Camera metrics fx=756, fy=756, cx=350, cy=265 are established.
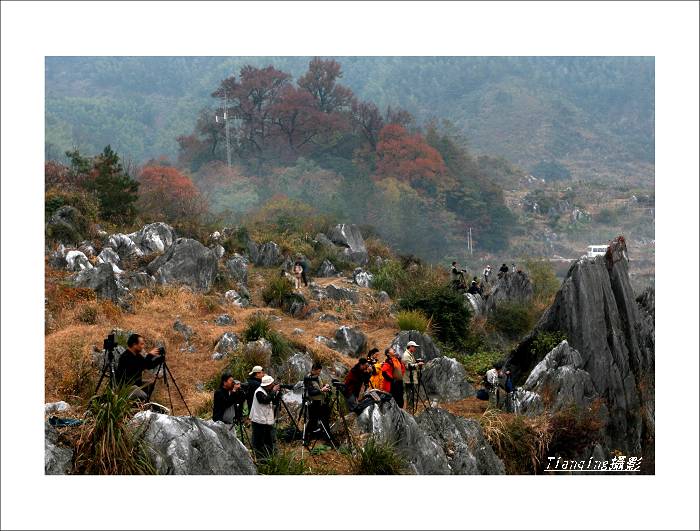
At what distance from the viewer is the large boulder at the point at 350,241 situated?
813 inches

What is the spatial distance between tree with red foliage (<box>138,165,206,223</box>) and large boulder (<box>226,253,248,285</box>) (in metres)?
2.59

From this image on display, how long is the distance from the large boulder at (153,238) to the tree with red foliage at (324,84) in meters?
8.67

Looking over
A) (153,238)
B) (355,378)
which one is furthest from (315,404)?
(153,238)

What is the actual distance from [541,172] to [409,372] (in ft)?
80.3

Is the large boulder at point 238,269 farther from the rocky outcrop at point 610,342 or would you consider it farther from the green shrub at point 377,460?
the green shrub at point 377,460

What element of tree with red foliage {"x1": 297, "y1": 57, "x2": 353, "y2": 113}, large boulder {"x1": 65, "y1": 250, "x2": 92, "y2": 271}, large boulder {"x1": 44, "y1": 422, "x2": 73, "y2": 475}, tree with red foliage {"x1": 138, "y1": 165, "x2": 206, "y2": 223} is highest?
tree with red foliage {"x1": 297, "y1": 57, "x2": 353, "y2": 113}

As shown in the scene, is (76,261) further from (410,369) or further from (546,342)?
(546,342)

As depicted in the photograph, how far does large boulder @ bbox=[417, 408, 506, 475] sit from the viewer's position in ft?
32.6

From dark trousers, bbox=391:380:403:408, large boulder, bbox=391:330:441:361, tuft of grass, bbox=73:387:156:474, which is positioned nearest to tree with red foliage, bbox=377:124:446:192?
large boulder, bbox=391:330:441:361

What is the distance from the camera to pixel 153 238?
17703 mm

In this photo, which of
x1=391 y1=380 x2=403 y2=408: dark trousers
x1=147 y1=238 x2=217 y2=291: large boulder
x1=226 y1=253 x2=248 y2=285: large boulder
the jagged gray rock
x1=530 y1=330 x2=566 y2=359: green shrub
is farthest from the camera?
the jagged gray rock

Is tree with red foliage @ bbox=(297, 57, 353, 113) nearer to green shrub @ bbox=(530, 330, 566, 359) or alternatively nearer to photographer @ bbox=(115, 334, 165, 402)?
green shrub @ bbox=(530, 330, 566, 359)

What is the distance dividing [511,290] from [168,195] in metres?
9.90

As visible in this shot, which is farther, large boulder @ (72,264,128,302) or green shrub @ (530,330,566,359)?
large boulder @ (72,264,128,302)
